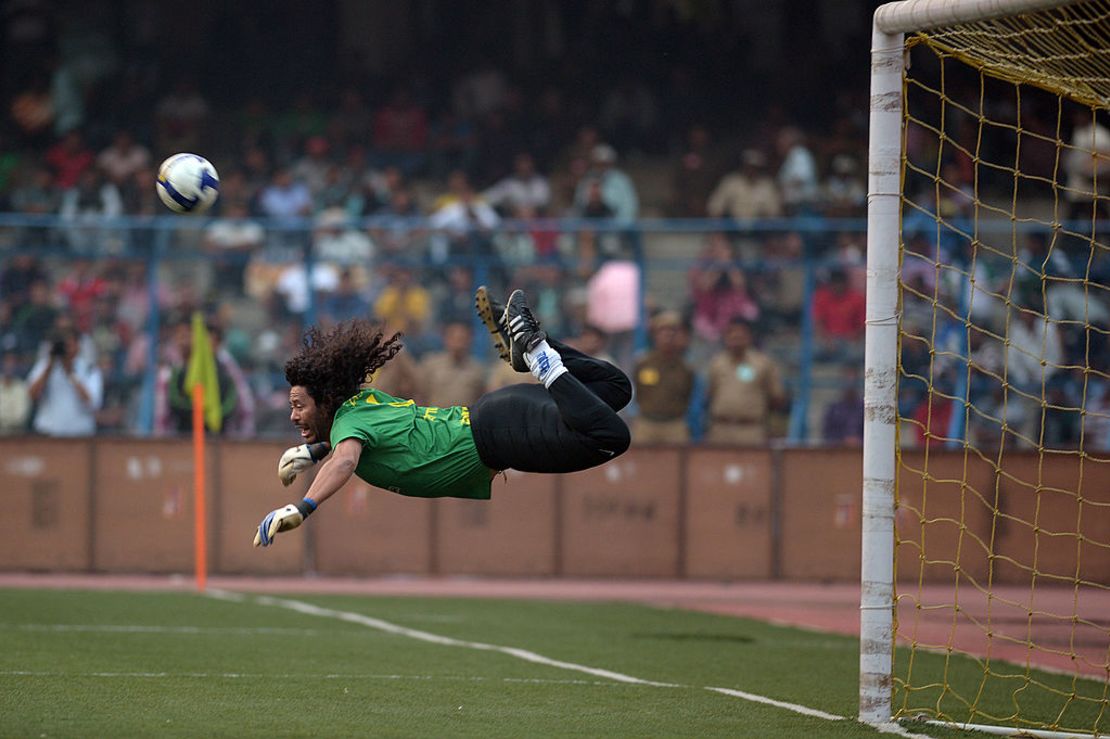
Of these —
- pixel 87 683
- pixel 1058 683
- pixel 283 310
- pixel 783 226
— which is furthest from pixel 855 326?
pixel 87 683

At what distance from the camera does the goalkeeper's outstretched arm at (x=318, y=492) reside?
23.3 feet

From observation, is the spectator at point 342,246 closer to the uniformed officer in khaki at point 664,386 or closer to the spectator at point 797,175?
the uniformed officer in khaki at point 664,386

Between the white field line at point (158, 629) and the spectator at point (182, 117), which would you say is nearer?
the white field line at point (158, 629)

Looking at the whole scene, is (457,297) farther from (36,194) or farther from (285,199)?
(36,194)

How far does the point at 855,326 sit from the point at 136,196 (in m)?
9.63

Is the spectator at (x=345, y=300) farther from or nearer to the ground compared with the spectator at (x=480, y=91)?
nearer to the ground

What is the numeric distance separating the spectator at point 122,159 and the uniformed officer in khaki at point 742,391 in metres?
8.88

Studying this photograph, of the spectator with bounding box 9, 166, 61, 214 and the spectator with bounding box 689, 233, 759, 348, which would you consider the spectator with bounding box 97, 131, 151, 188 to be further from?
the spectator with bounding box 689, 233, 759, 348

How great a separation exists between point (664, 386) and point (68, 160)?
9.74 meters

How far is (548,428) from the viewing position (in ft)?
26.5

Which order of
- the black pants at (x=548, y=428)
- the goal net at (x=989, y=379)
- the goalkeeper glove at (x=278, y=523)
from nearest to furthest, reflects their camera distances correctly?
the goalkeeper glove at (x=278, y=523) < the black pants at (x=548, y=428) < the goal net at (x=989, y=379)

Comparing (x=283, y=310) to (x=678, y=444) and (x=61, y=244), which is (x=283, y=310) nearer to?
(x=61, y=244)

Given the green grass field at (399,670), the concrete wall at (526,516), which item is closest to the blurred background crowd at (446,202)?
the concrete wall at (526,516)

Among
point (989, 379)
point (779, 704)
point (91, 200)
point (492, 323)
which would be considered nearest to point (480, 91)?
point (91, 200)
